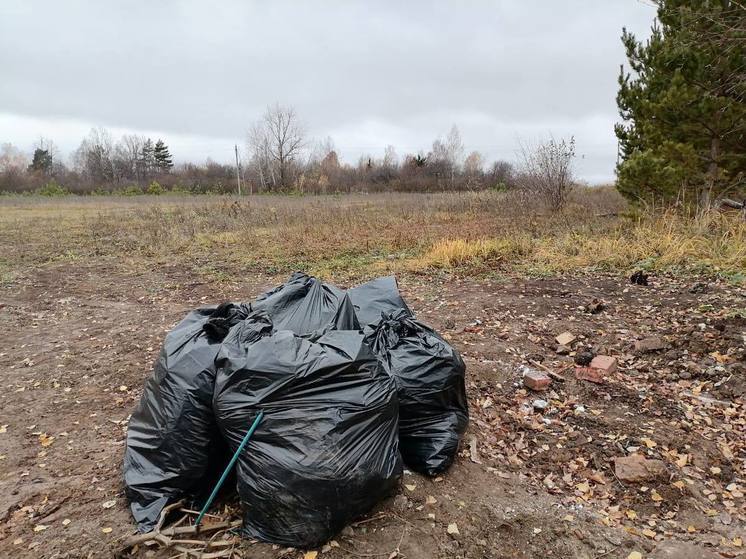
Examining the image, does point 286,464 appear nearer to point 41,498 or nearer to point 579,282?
point 41,498

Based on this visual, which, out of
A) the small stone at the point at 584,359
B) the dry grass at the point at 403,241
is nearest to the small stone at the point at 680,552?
the small stone at the point at 584,359

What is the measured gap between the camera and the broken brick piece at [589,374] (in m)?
2.89

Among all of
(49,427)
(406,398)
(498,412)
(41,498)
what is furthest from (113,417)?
(498,412)

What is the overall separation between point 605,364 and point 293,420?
2.18 meters

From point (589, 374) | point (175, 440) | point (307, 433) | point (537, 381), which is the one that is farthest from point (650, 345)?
point (175, 440)

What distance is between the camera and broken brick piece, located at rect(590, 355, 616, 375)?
298 cm

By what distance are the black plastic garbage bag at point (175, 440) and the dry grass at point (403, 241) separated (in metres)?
4.19

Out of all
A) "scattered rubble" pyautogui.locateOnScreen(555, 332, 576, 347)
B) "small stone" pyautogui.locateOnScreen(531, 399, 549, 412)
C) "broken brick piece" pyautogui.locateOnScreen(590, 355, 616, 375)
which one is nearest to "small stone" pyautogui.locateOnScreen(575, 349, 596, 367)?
"broken brick piece" pyautogui.locateOnScreen(590, 355, 616, 375)

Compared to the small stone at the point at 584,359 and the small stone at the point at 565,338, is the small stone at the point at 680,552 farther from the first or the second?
the small stone at the point at 565,338

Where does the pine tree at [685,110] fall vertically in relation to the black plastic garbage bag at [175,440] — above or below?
above

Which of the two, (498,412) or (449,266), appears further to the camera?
(449,266)

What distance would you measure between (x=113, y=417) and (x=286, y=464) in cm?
160

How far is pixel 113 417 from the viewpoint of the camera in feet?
8.91

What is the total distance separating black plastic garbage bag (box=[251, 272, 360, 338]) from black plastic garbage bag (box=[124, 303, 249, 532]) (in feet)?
1.80
